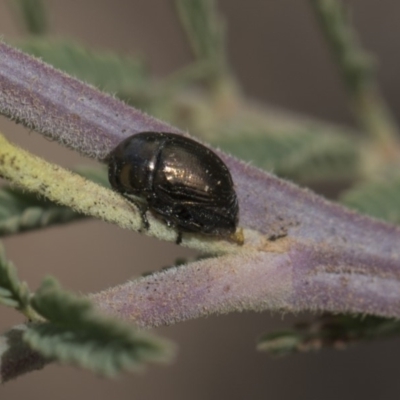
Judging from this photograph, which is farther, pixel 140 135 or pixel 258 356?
pixel 258 356

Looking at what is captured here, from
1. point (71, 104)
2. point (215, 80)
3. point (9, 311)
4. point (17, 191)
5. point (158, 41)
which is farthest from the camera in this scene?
point (158, 41)

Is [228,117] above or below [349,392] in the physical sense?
below

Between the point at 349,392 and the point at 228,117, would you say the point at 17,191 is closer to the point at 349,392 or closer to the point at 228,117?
the point at 228,117

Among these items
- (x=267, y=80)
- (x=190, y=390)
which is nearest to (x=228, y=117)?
(x=267, y=80)

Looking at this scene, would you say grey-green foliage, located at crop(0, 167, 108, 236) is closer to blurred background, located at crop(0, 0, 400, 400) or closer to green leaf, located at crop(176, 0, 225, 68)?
green leaf, located at crop(176, 0, 225, 68)

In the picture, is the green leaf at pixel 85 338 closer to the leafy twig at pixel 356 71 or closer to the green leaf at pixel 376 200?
the green leaf at pixel 376 200

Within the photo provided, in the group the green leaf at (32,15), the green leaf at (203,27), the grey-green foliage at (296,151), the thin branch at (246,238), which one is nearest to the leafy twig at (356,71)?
the grey-green foliage at (296,151)

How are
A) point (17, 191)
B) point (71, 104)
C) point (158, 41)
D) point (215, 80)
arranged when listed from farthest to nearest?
point (158, 41), point (215, 80), point (17, 191), point (71, 104)

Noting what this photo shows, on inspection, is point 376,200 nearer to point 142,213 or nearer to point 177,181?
point 177,181
